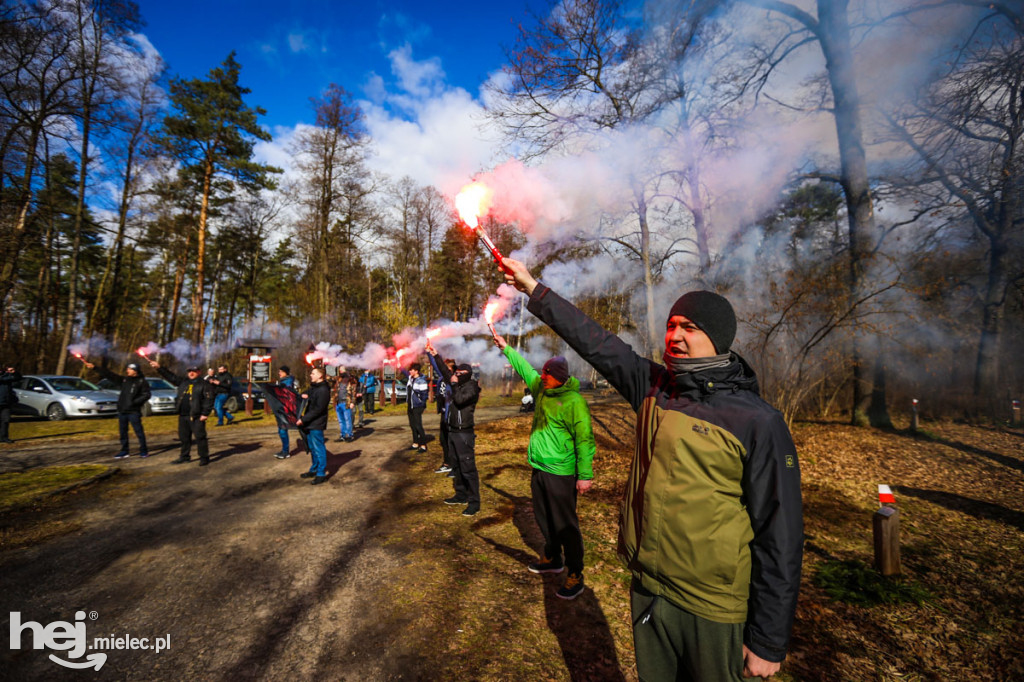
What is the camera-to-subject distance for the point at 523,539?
5273 mm

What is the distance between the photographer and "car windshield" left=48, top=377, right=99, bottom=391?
14922 millimetres

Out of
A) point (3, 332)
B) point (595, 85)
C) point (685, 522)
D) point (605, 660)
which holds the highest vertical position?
point (595, 85)

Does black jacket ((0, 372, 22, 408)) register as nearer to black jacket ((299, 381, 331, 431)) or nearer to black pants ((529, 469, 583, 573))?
black jacket ((299, 381, 331, 431))

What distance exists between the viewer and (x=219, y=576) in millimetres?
4281

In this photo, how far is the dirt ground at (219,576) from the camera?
122 inches

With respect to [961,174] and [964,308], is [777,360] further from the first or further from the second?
[964,308]

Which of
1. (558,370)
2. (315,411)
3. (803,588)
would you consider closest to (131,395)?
(315,411)

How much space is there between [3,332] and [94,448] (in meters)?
14.4

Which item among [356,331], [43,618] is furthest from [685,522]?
[356,331]

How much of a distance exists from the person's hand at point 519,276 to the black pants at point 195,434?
9128mm

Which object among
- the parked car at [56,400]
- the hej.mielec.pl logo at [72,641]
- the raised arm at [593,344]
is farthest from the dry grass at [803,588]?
the parked car at [56,400]

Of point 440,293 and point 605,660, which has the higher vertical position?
point 440,293

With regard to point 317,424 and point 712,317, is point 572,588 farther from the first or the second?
point 317,424

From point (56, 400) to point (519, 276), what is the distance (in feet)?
65.4
